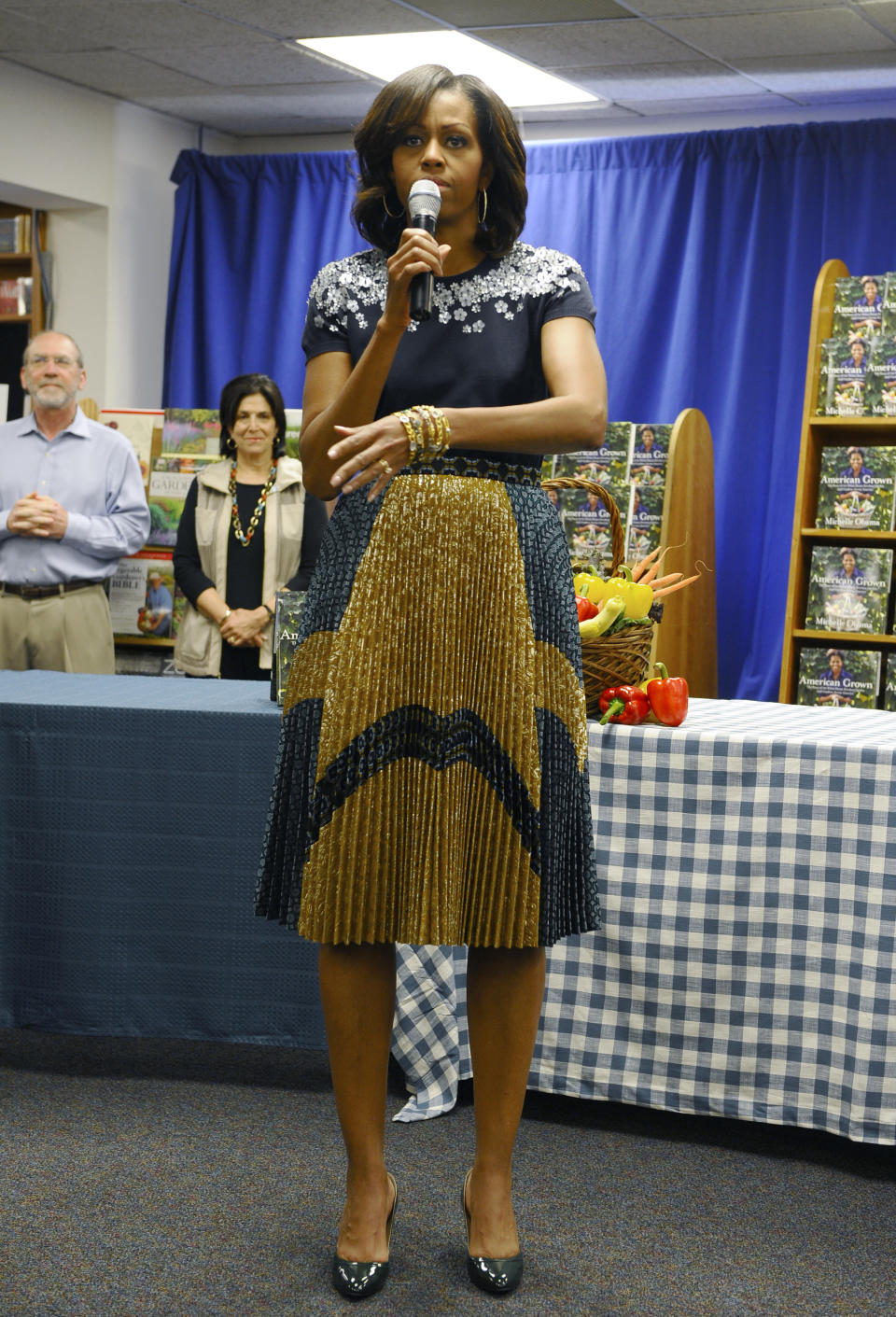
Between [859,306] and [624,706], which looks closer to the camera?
[624,706]

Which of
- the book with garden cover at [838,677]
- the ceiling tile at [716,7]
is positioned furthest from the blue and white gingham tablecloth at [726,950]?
the ceiling tile at [716,7]

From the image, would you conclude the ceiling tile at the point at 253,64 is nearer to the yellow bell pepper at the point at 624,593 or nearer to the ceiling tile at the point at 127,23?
the ceiling tile at the point at 127,23

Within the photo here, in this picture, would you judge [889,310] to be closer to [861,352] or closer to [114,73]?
[861,352]

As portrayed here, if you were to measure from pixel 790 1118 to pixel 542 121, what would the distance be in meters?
4.99

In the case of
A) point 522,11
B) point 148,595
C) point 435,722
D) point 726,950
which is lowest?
point 726,950

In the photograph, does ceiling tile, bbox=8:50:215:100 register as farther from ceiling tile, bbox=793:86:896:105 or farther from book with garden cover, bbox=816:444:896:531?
book with garden cover, bbox=816:444:896:531

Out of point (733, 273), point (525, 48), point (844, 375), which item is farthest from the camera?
point (733, 273)

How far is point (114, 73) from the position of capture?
5512 millimetres

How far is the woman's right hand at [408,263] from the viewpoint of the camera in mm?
1385

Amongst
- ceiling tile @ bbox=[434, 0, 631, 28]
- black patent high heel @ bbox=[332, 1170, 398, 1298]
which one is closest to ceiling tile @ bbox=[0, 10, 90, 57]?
ceiling tile @ bbox=[434, 0, 631, 28]

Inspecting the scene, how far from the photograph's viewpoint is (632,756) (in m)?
2.08

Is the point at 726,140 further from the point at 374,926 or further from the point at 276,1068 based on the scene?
the point at 374,926

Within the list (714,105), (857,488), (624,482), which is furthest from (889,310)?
(714,105)

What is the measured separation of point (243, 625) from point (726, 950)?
195 centimetres
